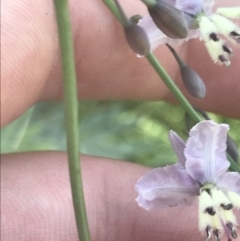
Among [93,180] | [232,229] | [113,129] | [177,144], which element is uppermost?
[113,129]

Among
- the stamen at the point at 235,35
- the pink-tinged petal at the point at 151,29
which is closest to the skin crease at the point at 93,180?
the pink-tinged petal at the point at 151,29

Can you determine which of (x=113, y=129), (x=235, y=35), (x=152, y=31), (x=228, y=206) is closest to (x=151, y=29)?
(x=152, y=31)

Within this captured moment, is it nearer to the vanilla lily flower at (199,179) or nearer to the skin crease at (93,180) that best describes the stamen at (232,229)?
the vanilla lily flower at (199,179)

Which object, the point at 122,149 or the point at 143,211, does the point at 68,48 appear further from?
the point at 122,149

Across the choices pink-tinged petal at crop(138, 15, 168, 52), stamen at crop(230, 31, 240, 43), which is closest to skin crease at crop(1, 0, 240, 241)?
pink-tinged petal at crop(138, 15, 168, 52)

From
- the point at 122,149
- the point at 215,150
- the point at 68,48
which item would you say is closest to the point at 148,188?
the point at 215,150

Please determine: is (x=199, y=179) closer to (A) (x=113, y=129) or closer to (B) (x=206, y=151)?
(B) (x=206, y=151)
